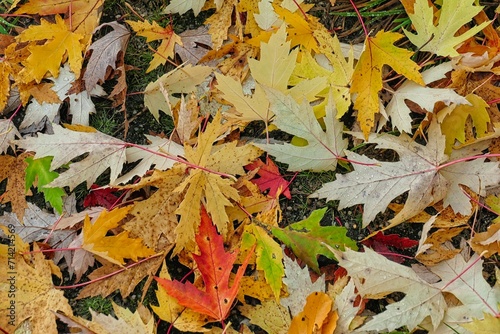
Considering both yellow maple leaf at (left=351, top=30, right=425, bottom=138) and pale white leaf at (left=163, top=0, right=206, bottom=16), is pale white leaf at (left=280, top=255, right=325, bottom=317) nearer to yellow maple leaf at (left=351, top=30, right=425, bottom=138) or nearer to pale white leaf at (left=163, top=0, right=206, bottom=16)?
yellow maple leaf at (left=351, top=30, right=425, bottom=138)

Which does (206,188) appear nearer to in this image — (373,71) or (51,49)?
(373,71)

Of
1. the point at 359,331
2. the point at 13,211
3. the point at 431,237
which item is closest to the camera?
the point at 359,331

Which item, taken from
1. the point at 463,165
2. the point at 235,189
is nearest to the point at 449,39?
the point at 463,165

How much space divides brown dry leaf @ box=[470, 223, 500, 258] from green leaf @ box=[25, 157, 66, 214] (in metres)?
1.16

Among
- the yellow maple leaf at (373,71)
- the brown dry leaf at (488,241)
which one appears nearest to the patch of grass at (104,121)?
the yellow maple leaf at (373,71)

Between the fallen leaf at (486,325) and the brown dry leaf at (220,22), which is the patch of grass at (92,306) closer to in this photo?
the brown dry leaf at (220,22)

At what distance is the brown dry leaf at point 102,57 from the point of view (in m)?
1.60

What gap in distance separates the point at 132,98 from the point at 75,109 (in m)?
0.18

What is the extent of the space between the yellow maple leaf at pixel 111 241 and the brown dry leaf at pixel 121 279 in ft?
0.12

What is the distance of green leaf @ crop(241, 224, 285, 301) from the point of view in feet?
4.43

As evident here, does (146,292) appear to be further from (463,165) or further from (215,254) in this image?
(463,165)

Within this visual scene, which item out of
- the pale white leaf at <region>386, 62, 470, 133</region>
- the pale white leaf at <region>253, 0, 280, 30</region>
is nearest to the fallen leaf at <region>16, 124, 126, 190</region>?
the pale white leaf at <region>253, 0, 280, 30</region>

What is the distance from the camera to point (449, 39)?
1.45 m

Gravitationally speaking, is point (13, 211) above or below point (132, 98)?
below
